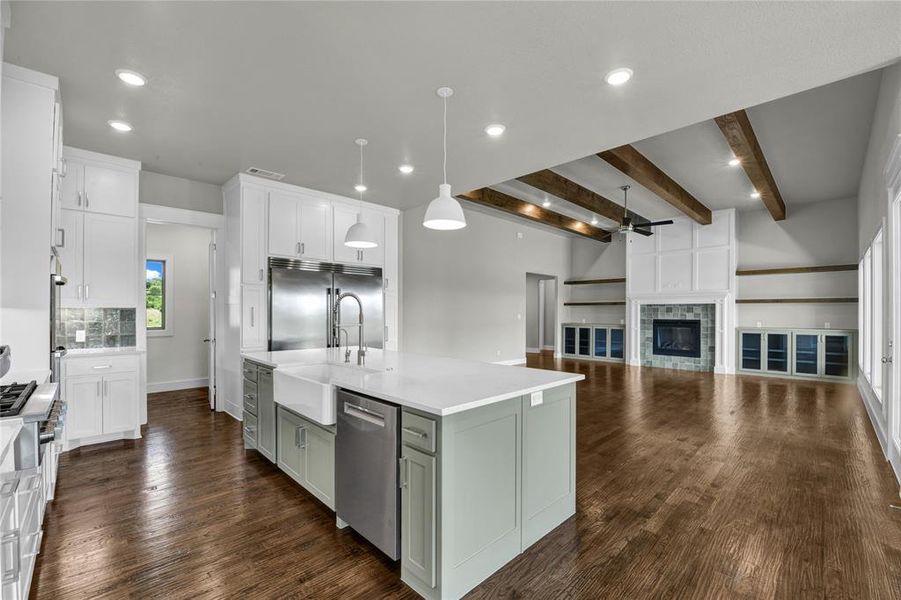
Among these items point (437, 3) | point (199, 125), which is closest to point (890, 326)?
point (437, 3)

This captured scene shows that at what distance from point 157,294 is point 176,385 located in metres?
1.38

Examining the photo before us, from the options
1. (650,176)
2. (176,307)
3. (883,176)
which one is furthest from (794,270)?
(176,307)

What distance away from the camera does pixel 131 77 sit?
2.70m

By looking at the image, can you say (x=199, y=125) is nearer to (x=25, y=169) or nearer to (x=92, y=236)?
(x=25, y=169)

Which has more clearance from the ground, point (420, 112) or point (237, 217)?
point (420, 112)

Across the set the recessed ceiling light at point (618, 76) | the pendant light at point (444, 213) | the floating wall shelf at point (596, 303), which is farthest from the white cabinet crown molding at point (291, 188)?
the floating wall shelf at point (596, 303)

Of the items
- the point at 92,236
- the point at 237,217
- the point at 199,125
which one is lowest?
the point at 92,236

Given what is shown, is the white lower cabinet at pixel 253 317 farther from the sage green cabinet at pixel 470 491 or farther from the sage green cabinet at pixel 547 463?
the sage green cabinet at pixel 547 463

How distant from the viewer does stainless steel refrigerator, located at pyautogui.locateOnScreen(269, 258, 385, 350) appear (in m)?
4.92

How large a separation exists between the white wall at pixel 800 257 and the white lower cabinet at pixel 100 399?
9475 millimetres

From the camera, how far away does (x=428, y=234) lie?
6895 mm

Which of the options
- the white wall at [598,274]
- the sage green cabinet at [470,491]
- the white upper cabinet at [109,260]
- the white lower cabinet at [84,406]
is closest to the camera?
the sage green cabinet at [470,491]

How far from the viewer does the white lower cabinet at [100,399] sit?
143 inches

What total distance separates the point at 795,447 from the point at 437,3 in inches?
180
